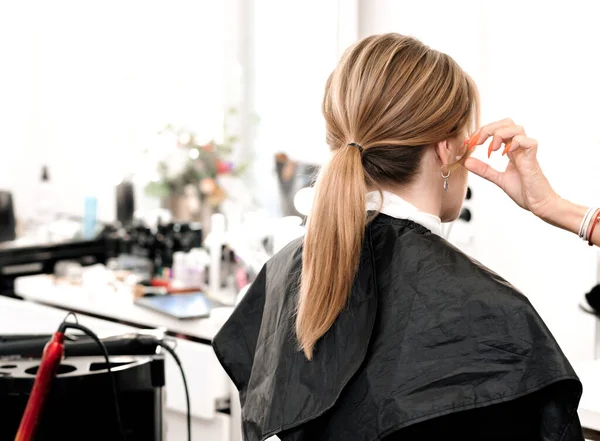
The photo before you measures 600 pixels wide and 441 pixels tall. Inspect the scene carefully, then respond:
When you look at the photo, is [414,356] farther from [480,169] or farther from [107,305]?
[107,305]

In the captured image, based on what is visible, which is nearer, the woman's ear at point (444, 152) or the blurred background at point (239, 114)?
the woman's ear at point (444, 152)

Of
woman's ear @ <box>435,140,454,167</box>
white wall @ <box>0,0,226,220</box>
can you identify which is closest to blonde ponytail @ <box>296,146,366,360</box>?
woman's ear @ <box>435,140,454,167</box>

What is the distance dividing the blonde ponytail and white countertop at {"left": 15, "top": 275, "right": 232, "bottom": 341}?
1.10 metres

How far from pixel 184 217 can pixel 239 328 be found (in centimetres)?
187

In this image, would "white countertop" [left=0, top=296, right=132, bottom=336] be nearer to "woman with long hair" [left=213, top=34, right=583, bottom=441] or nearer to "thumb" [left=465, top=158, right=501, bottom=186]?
"woman with long hair" [left=213, top=34, right=583, bottom=441]

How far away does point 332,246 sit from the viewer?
4.33 feet

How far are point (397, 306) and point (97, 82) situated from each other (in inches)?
108

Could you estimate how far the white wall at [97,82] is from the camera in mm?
3553

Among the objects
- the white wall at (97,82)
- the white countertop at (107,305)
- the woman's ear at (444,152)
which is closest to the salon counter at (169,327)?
the white countertop at (107,305)

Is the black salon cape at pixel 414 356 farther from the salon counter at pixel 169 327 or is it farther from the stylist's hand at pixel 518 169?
the salon counter at pixel 169 327

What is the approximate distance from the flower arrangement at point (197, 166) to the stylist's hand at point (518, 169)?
1.87 meters

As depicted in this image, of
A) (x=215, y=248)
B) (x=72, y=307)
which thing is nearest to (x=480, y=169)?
(x=215, y=248)

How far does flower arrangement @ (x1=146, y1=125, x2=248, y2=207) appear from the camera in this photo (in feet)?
10.9

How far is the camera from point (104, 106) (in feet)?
12.2
